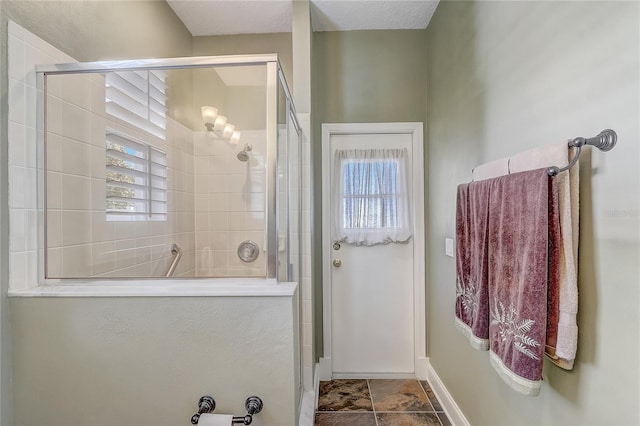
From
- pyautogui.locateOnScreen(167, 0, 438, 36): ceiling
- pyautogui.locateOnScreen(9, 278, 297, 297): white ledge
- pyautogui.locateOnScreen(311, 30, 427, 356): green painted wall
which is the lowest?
pyautogui.locateOnScreen(9, 278, 297, 297): white ledge

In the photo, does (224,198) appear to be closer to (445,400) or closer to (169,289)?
(169,289)

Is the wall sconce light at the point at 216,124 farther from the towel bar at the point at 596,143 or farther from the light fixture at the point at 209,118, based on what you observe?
the towel bar at the point at 596,143

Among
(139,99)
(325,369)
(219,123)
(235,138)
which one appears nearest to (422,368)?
(325,369)

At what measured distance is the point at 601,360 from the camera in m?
0.81

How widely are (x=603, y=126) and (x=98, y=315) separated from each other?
6.05ft

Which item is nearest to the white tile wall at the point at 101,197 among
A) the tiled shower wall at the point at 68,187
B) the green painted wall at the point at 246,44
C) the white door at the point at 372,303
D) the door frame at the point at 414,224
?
the tiled shower wall at the point at 68,187

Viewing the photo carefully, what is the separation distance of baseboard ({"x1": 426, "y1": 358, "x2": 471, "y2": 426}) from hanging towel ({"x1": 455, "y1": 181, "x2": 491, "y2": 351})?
0.66 m

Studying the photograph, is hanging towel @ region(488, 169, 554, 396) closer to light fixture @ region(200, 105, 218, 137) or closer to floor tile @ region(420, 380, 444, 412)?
floor tile @ region(420, 380, 444, 412)

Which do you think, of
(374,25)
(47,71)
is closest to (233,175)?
(47,71)

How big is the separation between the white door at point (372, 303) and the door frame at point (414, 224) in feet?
0.14

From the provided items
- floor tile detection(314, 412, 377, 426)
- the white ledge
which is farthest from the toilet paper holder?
floor tile detection(314, 412, 377, 426)

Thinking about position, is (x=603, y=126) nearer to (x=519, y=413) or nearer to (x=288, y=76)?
(x=519, y=413)

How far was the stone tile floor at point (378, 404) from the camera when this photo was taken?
1789mm

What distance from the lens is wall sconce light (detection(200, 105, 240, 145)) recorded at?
1921 millimetres
